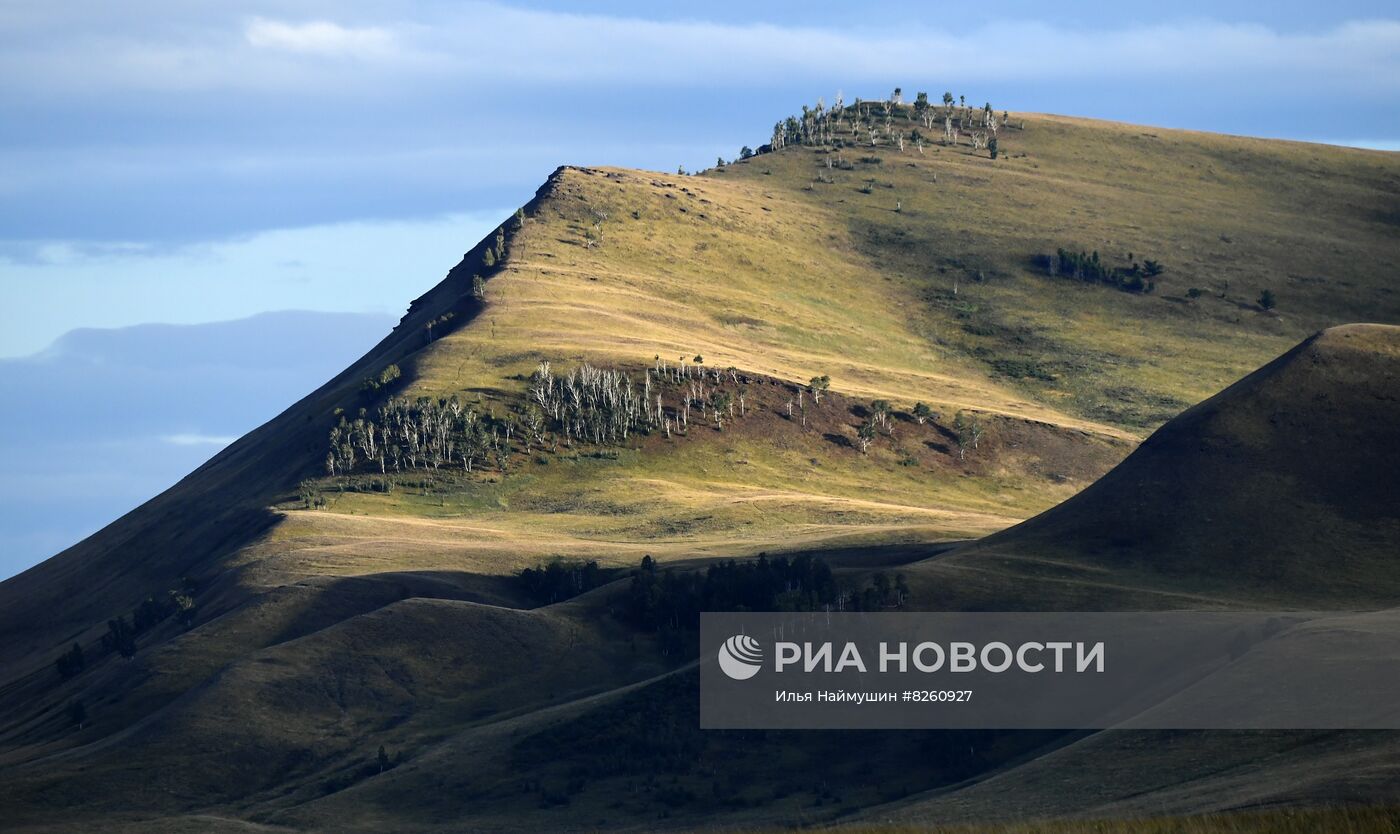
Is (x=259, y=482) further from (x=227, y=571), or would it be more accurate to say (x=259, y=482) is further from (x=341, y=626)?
(x=341, y=626)

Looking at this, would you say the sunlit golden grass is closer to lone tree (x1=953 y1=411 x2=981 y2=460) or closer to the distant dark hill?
the distant dark hill

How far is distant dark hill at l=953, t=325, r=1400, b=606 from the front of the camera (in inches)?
3853

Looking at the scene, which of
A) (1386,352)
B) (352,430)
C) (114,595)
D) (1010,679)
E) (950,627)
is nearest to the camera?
(1010,679)

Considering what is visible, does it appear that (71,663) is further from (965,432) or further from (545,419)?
(965,432)

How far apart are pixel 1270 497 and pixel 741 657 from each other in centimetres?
3500

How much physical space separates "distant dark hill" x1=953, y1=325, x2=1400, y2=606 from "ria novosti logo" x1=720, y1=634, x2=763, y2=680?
18094 millimetres

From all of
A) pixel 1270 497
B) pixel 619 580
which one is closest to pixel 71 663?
pixel 619 580

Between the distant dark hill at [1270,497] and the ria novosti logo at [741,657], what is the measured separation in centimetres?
1809

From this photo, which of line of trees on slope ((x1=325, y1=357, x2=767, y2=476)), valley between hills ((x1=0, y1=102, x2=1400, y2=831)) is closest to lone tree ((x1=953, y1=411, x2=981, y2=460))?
valley between hills ((x1=0, y1=102, x2=1400, y2=831))

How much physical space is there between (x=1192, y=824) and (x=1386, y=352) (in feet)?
271

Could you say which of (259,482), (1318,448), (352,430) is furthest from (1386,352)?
(259,482)

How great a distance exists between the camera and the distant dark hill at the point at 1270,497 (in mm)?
97875

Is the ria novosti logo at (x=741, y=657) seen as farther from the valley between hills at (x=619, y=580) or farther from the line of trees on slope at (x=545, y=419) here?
the line of trees on slope at (x=545, y=419)

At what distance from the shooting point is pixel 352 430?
165250 millimetres
